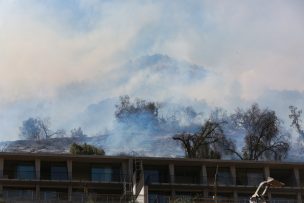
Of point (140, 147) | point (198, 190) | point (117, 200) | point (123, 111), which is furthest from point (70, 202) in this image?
point (140, 147)

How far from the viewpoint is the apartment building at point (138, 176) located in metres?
61.0

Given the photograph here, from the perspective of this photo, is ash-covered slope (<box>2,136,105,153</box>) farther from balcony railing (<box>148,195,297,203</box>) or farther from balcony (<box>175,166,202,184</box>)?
balcony railing (<box>148,195,297,203</box>)

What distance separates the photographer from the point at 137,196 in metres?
55.8

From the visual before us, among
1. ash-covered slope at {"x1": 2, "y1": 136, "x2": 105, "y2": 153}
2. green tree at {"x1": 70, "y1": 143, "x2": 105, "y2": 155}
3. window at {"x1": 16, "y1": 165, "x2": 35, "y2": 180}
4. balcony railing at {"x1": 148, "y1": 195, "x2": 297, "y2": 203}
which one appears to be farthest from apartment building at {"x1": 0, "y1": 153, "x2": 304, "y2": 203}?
ash-covered slope at {"x1": 2, "y1": 136, "x2": 105, "y2": 153}

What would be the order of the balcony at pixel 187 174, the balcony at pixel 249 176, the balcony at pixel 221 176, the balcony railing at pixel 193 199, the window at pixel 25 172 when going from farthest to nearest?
1. the balcony at pixel 249 176
2. the balcony at pixel 187 174
3. the balcony at pixel 221 176
4. the window at pixel 25 172
5. the balcony railing at pixel 193 199

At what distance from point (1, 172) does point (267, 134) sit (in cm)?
3127

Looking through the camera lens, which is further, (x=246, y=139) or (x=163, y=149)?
Answer: (x=163, y=149)

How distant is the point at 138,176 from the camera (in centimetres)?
6291

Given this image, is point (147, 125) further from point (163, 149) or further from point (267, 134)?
point (267, 134)

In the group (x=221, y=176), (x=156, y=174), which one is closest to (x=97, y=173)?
(x=156, y=174)

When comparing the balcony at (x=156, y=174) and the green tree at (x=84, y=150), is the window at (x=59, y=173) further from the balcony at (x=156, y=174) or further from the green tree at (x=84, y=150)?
the green tree at (x=84, y=150)

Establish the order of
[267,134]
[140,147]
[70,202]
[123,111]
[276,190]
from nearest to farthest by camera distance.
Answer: [70,202] < [276,190] < [267,134] < [123,111] < [140,147]

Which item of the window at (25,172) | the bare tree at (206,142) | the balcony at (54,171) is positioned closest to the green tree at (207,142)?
the bare tree at (206,142)

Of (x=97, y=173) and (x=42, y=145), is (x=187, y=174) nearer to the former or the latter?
(x=97, y=173)
